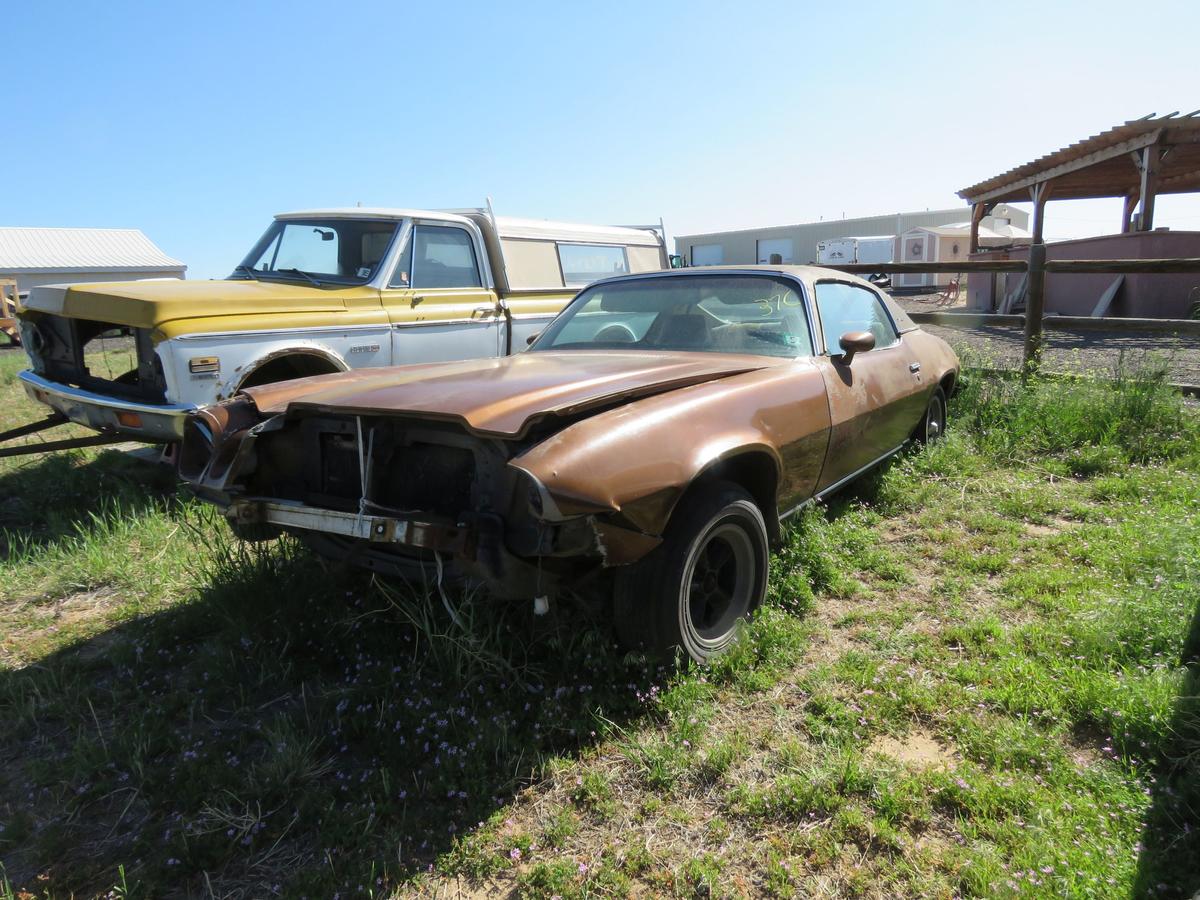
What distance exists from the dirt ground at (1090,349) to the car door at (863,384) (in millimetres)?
2697

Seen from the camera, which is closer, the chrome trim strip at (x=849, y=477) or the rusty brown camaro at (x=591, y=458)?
the rusty brown camaro at (x=591, y=458)

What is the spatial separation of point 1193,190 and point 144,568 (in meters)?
24.0

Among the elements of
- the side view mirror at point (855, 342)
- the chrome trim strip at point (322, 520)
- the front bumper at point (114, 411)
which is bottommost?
the chrome trim strip at point (322, 520)

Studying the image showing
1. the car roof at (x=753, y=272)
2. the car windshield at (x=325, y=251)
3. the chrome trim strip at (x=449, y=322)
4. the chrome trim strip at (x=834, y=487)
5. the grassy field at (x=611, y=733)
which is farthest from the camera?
the car windshield at (x=325, y=251)

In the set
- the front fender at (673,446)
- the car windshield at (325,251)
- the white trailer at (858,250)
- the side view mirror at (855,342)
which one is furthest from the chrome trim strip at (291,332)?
the white trailer at (858,250)

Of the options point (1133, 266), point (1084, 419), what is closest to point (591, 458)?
point (1084, 419)

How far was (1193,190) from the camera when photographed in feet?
→ 62.8

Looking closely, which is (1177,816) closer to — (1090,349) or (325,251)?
(325,251)

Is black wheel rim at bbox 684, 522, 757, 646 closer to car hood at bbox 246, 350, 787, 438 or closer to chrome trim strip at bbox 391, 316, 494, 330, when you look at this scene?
car hood at bbox 246, 350, 787, 438

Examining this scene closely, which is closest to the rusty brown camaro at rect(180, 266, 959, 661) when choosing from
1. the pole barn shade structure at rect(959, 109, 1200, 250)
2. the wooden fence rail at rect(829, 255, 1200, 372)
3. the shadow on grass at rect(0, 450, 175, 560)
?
the shadow on grass at rect(0, 450, 175, 560)

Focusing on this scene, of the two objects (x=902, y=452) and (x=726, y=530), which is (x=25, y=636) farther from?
(x=902, y=452)

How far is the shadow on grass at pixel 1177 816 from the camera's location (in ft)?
5.94

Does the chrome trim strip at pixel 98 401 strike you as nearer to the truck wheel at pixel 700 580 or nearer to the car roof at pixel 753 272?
the car roof at pixel 753 272

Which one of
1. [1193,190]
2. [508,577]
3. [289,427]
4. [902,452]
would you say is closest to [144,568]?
[289,427]
